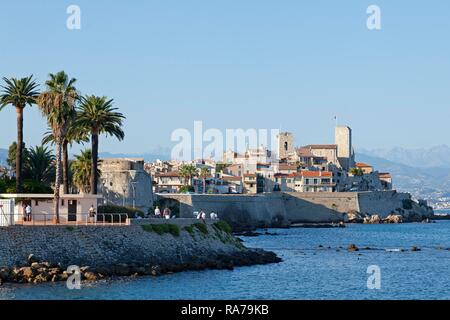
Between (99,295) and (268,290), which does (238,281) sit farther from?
(99,295)

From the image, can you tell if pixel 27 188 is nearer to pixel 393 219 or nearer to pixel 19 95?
pixel 19 95

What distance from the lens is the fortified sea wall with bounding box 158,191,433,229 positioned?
4967 inches

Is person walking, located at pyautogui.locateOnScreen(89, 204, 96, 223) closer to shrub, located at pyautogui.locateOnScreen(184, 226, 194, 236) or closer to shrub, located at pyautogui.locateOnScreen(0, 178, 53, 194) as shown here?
A: shrub, located at pyautogui.locateOnScreen(184, 226, 194, 236)

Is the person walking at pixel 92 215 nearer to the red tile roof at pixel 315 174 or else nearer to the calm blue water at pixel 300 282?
the calm blue water at pixel 300 282

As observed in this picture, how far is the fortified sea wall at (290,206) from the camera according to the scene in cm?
12616

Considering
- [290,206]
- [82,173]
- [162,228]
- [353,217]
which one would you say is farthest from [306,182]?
[162,228]

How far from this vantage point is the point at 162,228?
199 feet

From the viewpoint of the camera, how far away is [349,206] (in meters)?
157

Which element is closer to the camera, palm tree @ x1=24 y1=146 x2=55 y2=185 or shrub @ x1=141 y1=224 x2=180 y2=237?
shrub @ x1=141 y1=224 x2=180 y2=237

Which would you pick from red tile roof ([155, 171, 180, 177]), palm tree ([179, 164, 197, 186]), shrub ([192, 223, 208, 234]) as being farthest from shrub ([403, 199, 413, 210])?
shrub ([192, 223, 208, 234])

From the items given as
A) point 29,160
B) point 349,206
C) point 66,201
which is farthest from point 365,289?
point 349,206

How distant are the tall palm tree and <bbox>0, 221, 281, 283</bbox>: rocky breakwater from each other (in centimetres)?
363

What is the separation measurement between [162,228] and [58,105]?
10126 mm

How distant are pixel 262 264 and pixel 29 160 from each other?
28237 millimetres
